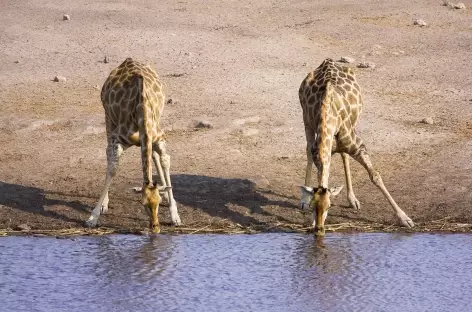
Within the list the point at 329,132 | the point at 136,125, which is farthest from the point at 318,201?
the point at 136,125

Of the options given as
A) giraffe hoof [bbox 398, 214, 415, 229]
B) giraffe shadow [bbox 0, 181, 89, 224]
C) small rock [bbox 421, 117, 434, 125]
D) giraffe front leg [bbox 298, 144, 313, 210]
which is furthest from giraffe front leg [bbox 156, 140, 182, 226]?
small rock [bbox 421, 117, 434, 125]

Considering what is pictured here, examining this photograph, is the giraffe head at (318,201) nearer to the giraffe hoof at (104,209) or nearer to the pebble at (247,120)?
the giraffe hoof at (104,209)

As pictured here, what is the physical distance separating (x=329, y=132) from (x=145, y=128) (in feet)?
6.22

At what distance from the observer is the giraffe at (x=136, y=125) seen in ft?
38.8

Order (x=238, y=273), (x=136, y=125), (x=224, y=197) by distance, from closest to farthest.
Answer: (x=238, y=273) < (x=136, y=125) < (x=224, y=197)

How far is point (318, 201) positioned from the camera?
1116cm

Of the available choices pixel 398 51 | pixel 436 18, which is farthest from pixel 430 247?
pixel 436 18

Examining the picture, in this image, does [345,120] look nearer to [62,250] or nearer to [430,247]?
[430,247]

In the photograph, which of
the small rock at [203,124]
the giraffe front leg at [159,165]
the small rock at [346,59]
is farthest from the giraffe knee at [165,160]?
the small rock at [346,59]

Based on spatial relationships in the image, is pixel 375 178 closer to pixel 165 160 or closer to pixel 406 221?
pixel 406 221

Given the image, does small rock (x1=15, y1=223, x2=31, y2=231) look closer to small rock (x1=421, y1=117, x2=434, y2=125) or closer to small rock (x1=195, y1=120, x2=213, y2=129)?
small rock (x1=195, y1=120, x2=213, y2=129)

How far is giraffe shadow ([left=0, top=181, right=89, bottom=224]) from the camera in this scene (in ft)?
40.6

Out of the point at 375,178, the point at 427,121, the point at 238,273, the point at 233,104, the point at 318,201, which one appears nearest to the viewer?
the point at 238,273

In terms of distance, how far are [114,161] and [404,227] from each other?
3132mm
